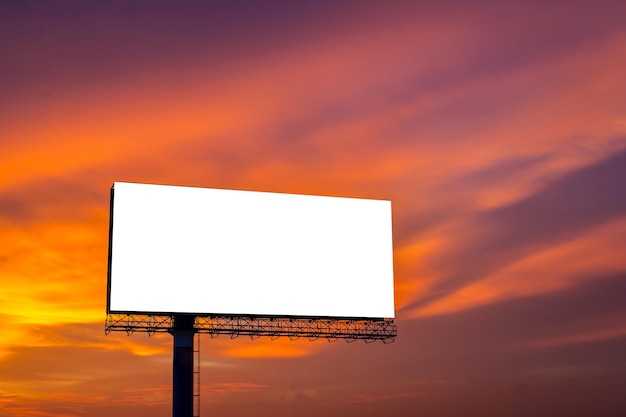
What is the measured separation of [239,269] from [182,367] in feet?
16.1

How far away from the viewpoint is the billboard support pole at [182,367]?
47344 mm

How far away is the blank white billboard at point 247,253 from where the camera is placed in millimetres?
46969

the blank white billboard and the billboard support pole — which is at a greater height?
the blank white billboard

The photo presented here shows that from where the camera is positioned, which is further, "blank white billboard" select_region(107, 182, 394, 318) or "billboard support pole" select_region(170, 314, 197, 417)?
"billboard support pole" select_region(170, 314, 197, 417)

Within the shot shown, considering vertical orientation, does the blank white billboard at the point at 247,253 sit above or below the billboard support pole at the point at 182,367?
above

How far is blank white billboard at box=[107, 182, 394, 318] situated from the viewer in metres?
47.0

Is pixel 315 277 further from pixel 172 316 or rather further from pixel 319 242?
pixel 172 316

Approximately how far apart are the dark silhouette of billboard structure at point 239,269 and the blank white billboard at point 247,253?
0.04 metres

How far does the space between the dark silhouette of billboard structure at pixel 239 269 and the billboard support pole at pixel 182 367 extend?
0.04m

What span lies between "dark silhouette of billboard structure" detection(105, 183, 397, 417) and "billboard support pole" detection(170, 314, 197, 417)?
1.7 inches

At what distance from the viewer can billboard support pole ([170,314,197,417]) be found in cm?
4734

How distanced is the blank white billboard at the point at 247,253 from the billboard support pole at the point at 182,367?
87 centimetres

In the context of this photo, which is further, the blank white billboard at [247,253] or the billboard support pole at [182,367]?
the billboard support pole at [182,367]

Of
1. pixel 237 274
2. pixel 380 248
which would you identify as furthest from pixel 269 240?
pixel 380 248
